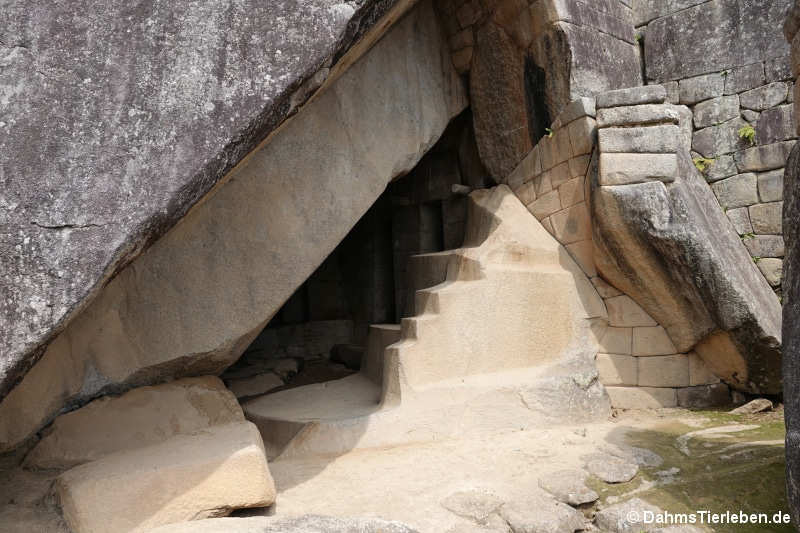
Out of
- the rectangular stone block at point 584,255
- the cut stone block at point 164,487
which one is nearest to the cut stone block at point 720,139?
the rectangular stone block at point 584,255

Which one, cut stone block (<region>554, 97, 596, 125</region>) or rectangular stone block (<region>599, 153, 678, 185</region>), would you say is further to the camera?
cut stone block (<region>554, 97, 596, 125</region>)

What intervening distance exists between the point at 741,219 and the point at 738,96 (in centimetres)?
103

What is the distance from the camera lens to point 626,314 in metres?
4.73

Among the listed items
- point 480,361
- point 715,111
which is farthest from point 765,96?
point 480,361

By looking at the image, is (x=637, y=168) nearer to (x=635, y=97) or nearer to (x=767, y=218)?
(x=635, y=97)

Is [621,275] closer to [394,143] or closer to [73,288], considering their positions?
[394,143]

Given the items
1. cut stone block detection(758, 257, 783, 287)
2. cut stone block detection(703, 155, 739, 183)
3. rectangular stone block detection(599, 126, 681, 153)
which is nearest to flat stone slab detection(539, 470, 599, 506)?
rectangular stone block detection(599, 126, 681, 153)

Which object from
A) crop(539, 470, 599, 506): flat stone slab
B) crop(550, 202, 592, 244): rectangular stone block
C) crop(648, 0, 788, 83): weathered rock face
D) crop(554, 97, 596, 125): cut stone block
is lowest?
crop(539, 470, 599, 506): flat stone slab

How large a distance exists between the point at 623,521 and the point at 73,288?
2.55 metres

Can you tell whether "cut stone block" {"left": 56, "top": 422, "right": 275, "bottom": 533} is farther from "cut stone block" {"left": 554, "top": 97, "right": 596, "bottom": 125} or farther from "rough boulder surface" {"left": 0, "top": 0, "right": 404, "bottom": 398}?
"cut stone block" {"left": 554, "top": 97, "right": 596, "bottom": 125}

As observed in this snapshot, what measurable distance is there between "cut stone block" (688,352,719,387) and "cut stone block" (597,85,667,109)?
6.14 ft

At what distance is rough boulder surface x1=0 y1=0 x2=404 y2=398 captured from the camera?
7.34 feet

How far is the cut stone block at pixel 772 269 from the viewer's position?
197 inches

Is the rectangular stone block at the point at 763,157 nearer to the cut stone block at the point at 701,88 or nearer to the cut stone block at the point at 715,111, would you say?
the cut stone block at the point at 715,111
